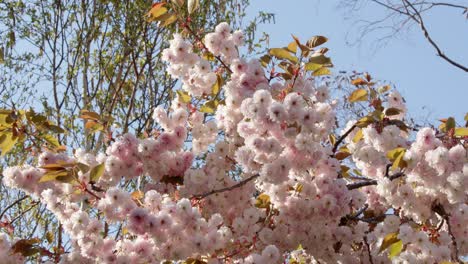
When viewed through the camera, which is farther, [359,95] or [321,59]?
[359,95]

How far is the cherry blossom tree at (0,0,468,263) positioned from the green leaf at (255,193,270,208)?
1cm

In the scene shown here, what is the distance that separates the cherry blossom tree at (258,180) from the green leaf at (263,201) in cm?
1

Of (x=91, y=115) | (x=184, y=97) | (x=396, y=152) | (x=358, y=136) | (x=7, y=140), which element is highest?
Answer: (x=184, y=97)

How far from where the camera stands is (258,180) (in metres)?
2.53

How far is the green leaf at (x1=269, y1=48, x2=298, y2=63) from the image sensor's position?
8.48 ft

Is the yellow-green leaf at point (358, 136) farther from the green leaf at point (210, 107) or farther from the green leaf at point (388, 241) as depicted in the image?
the green leaf at point (210, 107)

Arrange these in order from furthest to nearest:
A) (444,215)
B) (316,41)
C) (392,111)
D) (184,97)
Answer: (184,97), (316,41), (392,111), (444,215)

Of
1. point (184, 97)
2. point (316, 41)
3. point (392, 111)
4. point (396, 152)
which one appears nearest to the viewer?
point (396, 152)

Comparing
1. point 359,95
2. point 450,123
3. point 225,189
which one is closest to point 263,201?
point 225,189

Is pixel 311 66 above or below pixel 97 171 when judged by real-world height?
above

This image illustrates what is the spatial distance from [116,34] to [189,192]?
4801mm

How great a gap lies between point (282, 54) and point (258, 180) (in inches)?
20.5

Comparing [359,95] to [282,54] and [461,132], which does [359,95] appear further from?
[461,132]

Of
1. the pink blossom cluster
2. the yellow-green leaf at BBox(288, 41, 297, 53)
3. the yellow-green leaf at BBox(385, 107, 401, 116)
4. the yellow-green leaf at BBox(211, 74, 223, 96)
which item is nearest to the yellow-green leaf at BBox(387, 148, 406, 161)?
the yellow-green leaf at BBox(385, 107, 401, 116)
